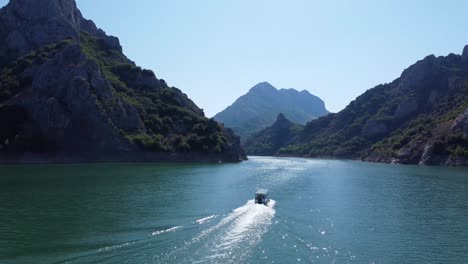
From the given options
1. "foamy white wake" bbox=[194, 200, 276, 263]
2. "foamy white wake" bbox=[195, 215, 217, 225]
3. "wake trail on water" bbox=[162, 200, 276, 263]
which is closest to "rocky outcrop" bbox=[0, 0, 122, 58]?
"foamy white wake" bbox=[194, 200, 276, 263]

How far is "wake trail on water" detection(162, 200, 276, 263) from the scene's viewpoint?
30.0 metres

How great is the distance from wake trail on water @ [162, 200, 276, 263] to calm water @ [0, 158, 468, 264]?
0.27ft

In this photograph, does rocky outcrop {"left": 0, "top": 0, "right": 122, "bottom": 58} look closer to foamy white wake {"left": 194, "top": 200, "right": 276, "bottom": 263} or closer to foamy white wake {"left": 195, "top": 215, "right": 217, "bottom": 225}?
foamy white wake {"left": 194, "top": 200, "right": 276, "bottom": 263}

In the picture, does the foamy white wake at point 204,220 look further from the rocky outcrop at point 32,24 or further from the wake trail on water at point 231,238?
the rocky outcrop at point 32,24

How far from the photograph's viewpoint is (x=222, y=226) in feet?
131

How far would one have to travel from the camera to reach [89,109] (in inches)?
5517

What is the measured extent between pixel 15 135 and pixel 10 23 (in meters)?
69.3

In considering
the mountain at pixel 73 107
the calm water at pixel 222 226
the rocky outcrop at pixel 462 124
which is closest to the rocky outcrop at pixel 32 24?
the mountain at pixel 73 107

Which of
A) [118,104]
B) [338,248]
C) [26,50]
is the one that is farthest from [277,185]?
[26,50]

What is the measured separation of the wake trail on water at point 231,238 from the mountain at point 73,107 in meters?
103

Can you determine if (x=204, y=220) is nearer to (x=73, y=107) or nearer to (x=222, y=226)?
(x=222, y=226)

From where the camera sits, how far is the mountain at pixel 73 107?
5251 inches

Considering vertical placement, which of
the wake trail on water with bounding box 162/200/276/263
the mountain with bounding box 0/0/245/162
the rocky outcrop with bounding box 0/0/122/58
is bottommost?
the wake trail on water with bounding box 162/200/276/263

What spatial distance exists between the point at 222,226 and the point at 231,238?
4501 millimetres
